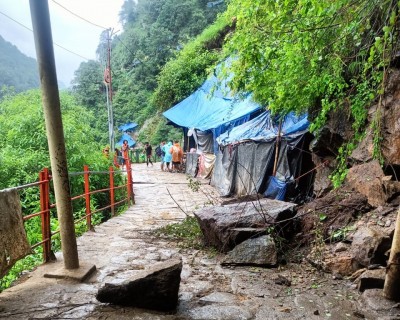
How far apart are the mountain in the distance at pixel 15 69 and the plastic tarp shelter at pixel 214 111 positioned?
44.7 metres

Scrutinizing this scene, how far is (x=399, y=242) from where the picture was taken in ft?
9.59

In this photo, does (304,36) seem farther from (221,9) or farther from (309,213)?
(221,9)

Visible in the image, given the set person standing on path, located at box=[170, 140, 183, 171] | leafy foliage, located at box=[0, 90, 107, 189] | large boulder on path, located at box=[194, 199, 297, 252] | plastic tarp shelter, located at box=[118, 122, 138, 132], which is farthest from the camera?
plastic tarp shelter, located at box=[118, 122, 138, 132]

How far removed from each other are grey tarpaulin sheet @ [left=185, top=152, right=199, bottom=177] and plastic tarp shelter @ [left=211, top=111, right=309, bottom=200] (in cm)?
500

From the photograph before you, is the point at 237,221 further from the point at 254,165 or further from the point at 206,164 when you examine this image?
the point at 206,164

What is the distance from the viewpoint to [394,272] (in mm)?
2963

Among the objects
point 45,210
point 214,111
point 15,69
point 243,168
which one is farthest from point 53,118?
point 15,69

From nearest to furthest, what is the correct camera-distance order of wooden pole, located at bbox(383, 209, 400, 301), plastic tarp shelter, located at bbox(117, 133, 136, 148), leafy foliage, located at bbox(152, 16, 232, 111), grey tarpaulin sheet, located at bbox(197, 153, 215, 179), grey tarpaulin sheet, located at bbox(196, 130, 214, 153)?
wooden pole, located at bbox(383, 209, 400, 301)
grey tarpaulin sheet, located at bbox(197, 153, 215, 179)
grey tarpaulin sheet, located at bbox(196, 130, 214, 153)
leafy foliage, located at bbox(152, 16, 232, 111)
plastic tarp shelter, located at bbox(117, 133, 136, 148)

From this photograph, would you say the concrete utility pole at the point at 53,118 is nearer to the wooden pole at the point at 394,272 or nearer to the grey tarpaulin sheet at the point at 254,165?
the wooden pole at the point at 394,272

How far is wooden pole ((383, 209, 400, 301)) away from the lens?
2.94 m

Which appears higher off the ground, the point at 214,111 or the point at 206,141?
the point at 214,111

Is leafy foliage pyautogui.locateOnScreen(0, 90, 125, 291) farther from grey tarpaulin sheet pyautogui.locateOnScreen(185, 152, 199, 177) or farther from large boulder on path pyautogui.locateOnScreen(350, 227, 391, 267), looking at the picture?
large boulder on path pyautogui.locateOnScreen(350, 227, 391, 267)

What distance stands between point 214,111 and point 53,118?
13.0 meters

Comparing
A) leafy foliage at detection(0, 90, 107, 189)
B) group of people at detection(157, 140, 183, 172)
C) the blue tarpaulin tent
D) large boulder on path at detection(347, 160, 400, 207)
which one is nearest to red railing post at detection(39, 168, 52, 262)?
large boulder on path at detection(347, 160, 400, 207)
